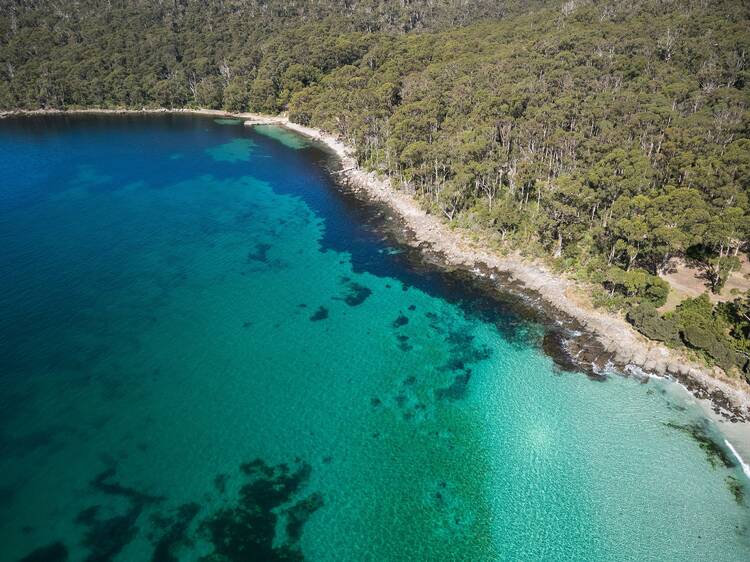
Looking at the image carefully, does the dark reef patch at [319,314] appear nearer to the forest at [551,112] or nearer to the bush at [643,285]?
the forest at [551,112]

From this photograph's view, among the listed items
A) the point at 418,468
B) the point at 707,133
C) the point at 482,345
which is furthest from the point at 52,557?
the point at 707,133

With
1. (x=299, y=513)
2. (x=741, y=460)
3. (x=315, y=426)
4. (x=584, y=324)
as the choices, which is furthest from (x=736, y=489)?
(x=315, y=426)

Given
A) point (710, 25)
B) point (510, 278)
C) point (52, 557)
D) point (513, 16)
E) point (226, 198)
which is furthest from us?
point (513, 16)

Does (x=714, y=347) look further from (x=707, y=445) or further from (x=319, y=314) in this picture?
(x=319, y=314)

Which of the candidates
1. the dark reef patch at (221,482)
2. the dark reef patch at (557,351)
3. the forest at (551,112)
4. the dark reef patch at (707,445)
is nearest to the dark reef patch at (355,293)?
the forest at (551,112)

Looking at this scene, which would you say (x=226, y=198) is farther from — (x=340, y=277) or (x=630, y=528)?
(x=630, y=528)

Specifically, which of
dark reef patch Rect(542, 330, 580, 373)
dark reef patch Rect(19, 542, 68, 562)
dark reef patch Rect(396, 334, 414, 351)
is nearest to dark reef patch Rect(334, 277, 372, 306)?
dark reef patch Rect(396, 334, 414, 351)
